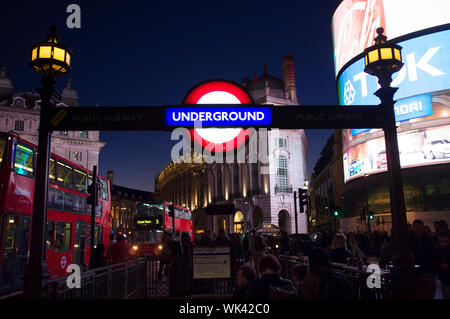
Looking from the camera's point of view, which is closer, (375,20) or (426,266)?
(426,266)

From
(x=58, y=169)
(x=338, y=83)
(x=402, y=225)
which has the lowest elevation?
(x=402, y=225)

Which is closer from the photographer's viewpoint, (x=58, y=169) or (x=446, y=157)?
(x=58, y=169)

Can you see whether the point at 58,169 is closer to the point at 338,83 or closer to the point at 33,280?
the point at 33,280

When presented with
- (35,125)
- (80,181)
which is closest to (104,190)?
(80,181)

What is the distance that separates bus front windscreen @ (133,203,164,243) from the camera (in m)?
23.7

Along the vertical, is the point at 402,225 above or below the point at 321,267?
above

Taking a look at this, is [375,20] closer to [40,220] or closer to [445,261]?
[445,261]

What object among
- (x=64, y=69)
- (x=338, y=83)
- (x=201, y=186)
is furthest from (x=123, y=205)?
(x=64, y=69)

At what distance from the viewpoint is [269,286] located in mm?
4461

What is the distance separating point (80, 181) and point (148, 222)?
9.10 meters

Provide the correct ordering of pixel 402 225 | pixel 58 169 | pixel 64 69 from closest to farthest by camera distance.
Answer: pixel 402 225
pixel 64 69
pixel 58 169

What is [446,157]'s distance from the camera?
25891mm

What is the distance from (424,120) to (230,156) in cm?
2811

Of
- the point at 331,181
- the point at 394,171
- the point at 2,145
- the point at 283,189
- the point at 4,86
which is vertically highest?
the point at 4,86
